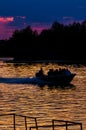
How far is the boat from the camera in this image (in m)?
81.3

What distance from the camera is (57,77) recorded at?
82438mm

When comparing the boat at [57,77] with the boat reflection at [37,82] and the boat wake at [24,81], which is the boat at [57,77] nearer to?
the boat reflection at [37,82]

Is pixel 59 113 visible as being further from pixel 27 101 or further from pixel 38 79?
pixel 38 79

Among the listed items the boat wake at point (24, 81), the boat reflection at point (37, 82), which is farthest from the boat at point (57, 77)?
the boat wake at point (24, 81)

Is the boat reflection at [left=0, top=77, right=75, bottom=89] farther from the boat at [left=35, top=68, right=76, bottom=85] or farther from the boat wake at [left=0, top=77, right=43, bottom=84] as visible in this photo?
the boat at [left=35, top=68, right=76, bottom=85]

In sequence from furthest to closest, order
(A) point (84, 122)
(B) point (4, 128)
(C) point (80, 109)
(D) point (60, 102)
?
(D) point (60, 102) → (C) point (80, 109) → (A) point (84, 122) → (B) point (4, 128)

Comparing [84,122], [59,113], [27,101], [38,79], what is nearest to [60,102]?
[27,101]

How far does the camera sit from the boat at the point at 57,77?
8131cm

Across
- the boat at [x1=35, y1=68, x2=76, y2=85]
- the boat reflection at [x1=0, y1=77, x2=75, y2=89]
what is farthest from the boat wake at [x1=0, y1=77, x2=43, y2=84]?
the boat at [x1=35, y1=68, x2=76, y2=85]

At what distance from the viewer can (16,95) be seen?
67.1 meters

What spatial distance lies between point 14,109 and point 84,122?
1343 centimetres

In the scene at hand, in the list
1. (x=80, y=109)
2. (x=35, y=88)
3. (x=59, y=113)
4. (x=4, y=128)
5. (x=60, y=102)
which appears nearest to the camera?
(x=4, y=128)

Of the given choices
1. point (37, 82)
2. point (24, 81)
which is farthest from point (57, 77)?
point (24, 81)

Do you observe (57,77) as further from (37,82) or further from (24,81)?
(24,81)
